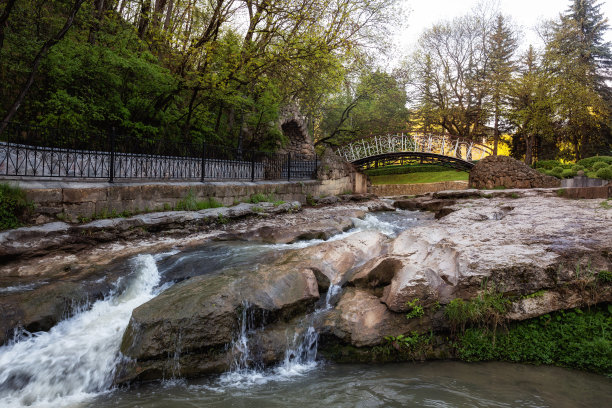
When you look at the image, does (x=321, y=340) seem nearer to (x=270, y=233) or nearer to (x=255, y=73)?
(x=270, y=233)

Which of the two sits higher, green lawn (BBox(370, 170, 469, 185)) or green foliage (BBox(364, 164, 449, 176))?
green foliage (BBox(364, 164, 449, 176))

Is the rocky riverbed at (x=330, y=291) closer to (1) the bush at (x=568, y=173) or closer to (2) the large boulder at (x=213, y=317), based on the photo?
(2) the large boulder at (x=213, y=317)

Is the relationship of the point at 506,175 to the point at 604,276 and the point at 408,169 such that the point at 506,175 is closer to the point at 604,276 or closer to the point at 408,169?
the point at 408,169

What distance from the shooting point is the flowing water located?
330 cm

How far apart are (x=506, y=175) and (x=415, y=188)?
920 cm

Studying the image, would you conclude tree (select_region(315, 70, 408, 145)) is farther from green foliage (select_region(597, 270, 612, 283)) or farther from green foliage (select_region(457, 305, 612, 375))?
green foliage (select_region(457, 305, 612, 375))

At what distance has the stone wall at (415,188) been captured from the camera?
25469mm

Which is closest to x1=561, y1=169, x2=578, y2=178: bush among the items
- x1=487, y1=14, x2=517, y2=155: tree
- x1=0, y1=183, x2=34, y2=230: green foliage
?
x1=487, y1=14, x2=517, y2=155: tree

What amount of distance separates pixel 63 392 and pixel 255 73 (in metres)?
13.3

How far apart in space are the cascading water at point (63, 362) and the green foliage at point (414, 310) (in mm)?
3595

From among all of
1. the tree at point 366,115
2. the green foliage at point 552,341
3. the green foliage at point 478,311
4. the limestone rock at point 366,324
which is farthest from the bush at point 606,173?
the tree at point 366,115

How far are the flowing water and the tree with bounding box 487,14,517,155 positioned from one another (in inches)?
1225

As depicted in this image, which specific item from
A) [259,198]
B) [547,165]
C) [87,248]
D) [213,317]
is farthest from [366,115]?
[213,317]

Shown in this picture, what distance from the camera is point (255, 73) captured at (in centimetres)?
1429
